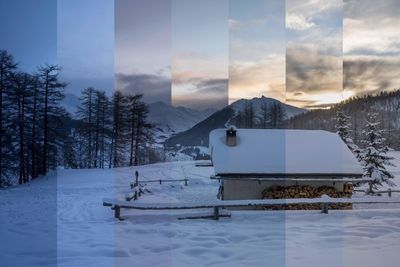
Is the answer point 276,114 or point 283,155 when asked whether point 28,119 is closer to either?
point 283,155

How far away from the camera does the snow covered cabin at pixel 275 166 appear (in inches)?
636

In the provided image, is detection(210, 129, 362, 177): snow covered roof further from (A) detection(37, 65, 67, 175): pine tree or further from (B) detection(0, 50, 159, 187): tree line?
(A) detection(37, 65, 67, 175): pine tree

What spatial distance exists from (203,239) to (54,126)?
29897 millimetres

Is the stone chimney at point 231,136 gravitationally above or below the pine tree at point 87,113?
below

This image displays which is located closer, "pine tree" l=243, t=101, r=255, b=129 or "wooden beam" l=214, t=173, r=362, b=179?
"wooden beam" l=214, t=173, r=362, b=179

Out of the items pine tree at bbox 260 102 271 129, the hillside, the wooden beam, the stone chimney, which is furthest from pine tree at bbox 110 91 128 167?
the hillside

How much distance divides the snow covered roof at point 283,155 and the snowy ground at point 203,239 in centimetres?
371

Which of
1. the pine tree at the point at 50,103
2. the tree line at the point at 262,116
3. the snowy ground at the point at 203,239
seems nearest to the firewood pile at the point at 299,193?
the snowy ground at the point at 203,239

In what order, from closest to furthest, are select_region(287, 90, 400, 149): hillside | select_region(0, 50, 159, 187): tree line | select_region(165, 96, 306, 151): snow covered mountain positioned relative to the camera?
select_region(0, 50, 159, 187): tree line, select_region(165, 96, 306, 151): snow covered mountain, select_region(287, 90, 400, 149): hillside

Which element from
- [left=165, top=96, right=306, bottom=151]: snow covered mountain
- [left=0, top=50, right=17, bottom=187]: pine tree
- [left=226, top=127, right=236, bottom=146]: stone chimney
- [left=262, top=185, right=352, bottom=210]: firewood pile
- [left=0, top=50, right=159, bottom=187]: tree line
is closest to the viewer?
[left=262, top=185, right=352, bottom=210]: firewood pile

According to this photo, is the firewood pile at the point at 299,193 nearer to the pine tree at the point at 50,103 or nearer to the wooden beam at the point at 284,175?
the wooden beam at the point at 284,175

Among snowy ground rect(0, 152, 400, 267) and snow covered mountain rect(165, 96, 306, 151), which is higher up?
snow covered mountain rect(165, 96, 306, 151)

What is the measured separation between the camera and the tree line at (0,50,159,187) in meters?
31.1

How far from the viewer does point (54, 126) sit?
3528 centimetres
